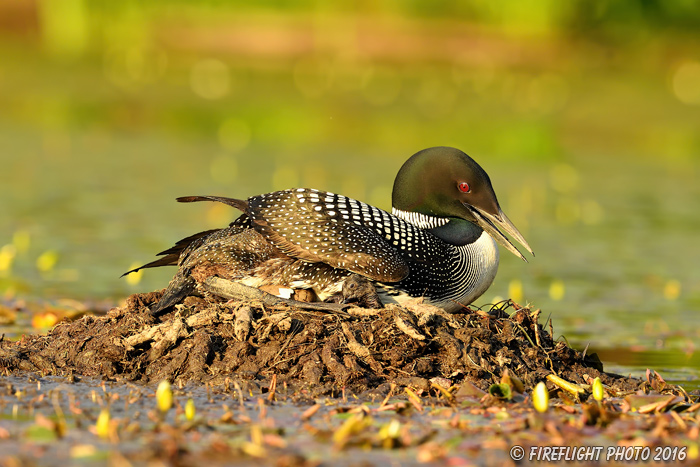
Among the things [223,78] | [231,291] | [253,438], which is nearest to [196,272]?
[231,291]

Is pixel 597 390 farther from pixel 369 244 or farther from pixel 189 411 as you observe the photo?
pixel 189 411

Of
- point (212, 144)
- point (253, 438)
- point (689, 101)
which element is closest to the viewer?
point (253, 438)

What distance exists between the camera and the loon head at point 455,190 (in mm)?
6309

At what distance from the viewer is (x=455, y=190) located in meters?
6.34

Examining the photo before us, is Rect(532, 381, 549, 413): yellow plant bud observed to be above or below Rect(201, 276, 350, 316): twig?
below

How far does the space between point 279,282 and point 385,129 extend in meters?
14.1

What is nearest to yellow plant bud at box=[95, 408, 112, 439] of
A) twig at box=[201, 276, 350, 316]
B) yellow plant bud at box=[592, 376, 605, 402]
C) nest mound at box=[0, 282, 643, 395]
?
nest mound at box=[0, 282, 643, 395]

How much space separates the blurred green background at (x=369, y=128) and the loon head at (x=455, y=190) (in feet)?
3.71

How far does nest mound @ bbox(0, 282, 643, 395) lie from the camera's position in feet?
17.1

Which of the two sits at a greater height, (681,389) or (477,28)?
(477,28)

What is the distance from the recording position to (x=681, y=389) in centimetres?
550

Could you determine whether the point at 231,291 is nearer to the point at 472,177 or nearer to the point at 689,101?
the point at 472,177

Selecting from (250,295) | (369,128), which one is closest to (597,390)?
(250,295)

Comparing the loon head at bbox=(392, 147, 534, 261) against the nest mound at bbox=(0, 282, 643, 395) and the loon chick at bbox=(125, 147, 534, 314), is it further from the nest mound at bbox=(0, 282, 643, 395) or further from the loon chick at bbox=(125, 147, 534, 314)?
the nest mound at bbox=(0, 282, 643, 395)
